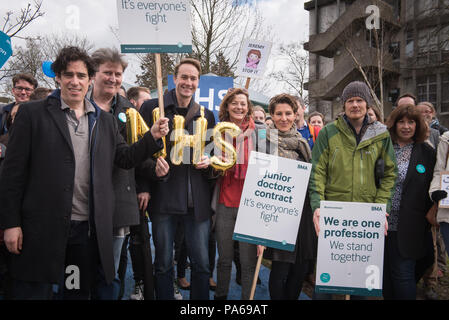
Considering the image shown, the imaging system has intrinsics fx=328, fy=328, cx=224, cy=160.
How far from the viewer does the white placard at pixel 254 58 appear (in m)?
5.32

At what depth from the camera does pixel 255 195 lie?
2.74 metres

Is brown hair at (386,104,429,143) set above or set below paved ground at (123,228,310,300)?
above

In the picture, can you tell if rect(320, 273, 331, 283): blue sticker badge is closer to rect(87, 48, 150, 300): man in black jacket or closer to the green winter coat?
the green winter coat

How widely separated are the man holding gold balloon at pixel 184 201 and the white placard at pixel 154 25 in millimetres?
290

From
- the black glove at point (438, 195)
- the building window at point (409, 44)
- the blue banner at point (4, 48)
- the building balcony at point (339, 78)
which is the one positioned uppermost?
the building window at point (409, 44)

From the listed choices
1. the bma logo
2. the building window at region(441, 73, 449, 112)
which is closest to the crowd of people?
the bma logo

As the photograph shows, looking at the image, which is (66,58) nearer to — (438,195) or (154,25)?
(154,25)

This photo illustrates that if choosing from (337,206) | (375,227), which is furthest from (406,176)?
(337,206)

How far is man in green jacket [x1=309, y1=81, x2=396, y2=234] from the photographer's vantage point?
276 centimetres

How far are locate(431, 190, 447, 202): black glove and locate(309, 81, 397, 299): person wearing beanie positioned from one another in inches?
14.6

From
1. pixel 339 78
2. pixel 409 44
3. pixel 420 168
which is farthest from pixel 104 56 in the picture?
pixel 409 44

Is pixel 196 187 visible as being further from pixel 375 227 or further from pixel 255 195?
pixel 375 227

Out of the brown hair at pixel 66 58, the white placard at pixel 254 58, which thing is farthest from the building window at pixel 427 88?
the brown hair at pixel 66 58

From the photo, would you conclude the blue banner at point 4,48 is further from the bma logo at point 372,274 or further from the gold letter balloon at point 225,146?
the bma logo at point 372,274
